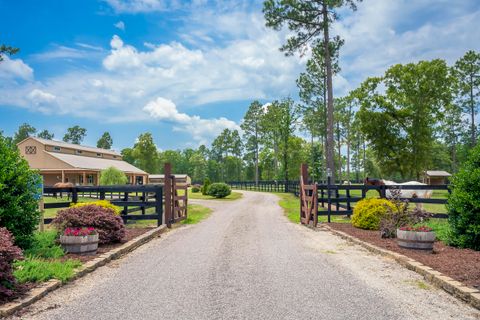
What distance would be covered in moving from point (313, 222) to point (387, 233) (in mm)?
4175

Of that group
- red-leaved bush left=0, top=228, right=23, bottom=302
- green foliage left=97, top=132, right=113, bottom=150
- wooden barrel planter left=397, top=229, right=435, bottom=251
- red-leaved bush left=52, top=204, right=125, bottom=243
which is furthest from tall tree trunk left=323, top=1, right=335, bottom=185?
green foliage left=97, top=132, right=113, bottom=150

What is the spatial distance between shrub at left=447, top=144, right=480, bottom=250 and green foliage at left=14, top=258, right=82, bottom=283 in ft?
24.7

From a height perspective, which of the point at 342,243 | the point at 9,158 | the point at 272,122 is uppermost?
the point at 272,122

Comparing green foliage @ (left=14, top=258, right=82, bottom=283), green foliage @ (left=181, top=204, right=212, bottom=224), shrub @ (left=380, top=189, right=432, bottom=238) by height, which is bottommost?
green foliage @ (left=181, top=204, right=212, bottom=224)

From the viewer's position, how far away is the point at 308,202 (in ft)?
49.0

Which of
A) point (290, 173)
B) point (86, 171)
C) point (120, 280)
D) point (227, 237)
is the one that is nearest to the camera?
point (120, 280)

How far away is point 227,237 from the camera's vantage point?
11.0 m

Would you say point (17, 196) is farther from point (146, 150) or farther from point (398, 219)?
point (146, 150)

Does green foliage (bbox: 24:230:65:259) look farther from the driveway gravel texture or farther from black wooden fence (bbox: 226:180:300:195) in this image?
black wooden fence (bbox: 226:180:300:195)

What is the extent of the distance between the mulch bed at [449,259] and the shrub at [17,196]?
282 inches

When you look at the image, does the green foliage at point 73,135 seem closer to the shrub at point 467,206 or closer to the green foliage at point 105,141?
the green foliage at point 105,141

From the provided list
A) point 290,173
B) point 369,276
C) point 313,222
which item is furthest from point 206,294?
point 290,173

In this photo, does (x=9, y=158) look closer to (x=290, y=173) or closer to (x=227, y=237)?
(x=227, y=237)

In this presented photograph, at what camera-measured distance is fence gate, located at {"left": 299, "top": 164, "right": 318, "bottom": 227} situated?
13.6m
